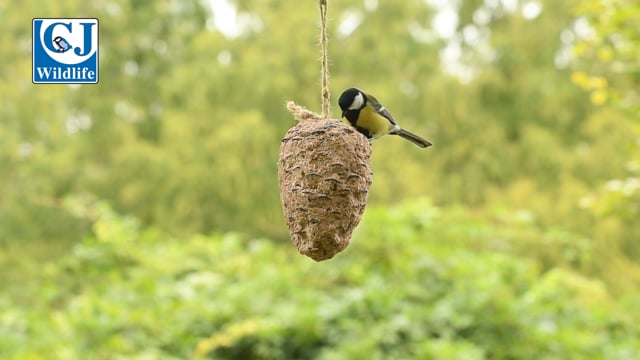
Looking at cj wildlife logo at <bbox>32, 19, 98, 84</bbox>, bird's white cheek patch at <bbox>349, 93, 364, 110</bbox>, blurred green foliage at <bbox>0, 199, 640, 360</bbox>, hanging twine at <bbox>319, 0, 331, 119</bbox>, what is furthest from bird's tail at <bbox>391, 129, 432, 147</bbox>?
blurred green foliage at <bbox>0, 199, 640, 360</bbox>

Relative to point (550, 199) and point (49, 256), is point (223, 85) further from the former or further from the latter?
point (550, 199)

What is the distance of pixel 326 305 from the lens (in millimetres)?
4203

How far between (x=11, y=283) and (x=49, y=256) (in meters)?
0.37

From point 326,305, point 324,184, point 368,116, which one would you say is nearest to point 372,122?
point 368,116

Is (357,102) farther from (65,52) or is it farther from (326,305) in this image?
(326,305)

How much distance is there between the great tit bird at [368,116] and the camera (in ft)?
5.91

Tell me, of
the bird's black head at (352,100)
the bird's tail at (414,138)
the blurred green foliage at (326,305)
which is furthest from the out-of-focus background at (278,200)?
the bird's black head at (352,100)

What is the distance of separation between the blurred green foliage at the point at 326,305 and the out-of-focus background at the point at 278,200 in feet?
0.04

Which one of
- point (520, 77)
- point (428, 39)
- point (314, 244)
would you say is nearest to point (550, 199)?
point (520, 77)

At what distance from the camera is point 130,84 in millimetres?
7051

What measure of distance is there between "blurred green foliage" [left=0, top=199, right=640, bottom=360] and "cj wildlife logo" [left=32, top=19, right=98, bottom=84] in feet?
4.35

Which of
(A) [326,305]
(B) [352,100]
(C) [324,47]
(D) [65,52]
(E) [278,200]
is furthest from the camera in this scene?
(E) [278,200]

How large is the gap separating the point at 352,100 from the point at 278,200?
4.18 meters

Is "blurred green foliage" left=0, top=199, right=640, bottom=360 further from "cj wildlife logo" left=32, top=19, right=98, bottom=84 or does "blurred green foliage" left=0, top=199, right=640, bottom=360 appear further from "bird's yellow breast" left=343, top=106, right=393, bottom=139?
"bird's yellow breast" left=343, top=106, right=393, bottom=139
